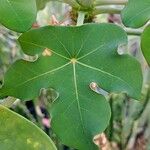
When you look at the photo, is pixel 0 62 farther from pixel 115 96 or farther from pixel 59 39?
pixel 59 39

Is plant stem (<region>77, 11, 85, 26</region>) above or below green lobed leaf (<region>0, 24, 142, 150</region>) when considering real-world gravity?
above

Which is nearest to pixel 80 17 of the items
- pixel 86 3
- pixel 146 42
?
pixel 86 3

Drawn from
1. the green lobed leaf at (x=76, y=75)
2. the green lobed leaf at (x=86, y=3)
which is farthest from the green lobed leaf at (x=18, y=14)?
the green lobed leaf at (x=86, y=3)

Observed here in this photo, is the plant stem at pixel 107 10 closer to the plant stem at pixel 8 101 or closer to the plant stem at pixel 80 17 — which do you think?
the plant stem at pixel 80 17

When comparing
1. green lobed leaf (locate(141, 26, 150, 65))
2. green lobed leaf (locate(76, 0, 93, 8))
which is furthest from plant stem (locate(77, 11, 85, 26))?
green lobed leaf (locate(141, 26, 150, 65))

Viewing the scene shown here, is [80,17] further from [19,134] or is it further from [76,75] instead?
[19,134]

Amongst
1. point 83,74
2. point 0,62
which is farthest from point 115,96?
point 83,74

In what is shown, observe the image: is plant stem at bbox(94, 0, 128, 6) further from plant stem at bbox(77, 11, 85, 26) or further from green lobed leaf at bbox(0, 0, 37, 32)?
green lobed leaf at bbox(0, 0, 37, 32)
